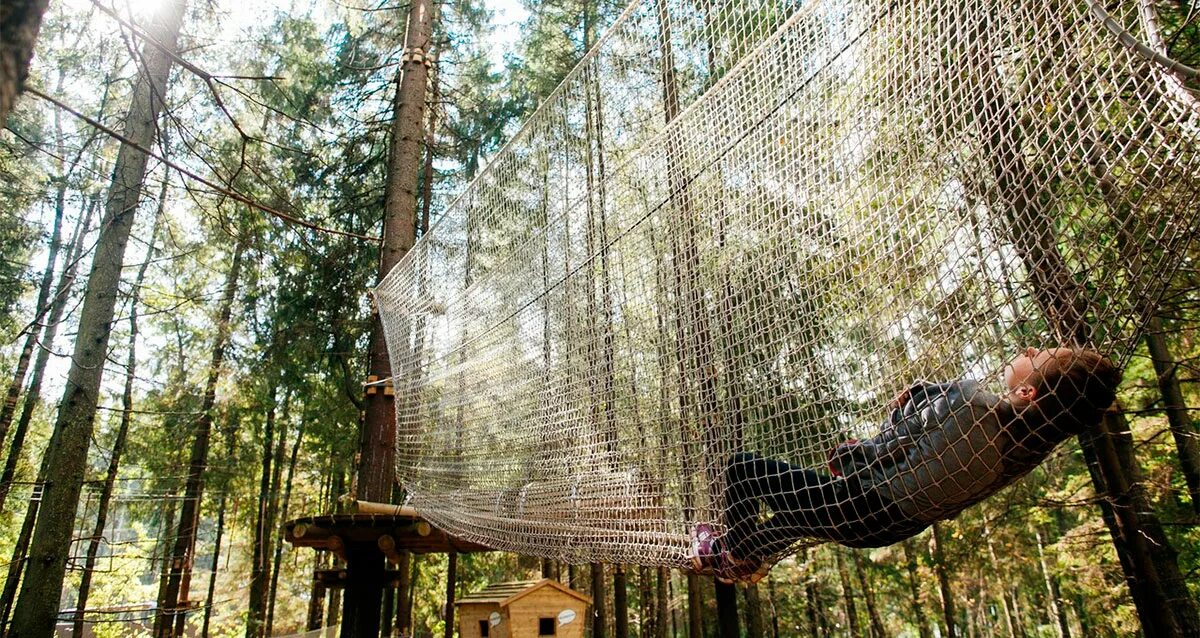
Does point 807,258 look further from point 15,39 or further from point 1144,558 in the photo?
point 1144,558

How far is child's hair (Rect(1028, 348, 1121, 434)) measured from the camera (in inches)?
44.8

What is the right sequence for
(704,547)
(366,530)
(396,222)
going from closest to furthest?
(704,547) < (366,530) < (396,222)

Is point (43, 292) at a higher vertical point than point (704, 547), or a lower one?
higher

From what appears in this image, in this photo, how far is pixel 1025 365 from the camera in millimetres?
1221

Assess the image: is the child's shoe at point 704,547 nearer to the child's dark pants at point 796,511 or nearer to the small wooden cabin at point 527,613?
the child's dark pants at point 796,511

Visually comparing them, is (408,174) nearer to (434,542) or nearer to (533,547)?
(434,542)

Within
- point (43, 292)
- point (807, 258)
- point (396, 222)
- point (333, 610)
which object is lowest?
point (333, 610)

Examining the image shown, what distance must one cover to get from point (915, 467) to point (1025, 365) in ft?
1.05

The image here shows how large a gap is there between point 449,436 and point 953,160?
249cm

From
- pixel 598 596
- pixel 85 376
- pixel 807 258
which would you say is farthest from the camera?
pixel 598 596

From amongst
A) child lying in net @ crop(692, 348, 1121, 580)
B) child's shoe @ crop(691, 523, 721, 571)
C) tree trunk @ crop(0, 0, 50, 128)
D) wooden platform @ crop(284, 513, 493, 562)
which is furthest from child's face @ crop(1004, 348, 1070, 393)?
wooden platform @ crop(284, 513, 493, 562)

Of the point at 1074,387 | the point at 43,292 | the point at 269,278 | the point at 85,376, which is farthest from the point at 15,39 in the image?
the point at 43,292

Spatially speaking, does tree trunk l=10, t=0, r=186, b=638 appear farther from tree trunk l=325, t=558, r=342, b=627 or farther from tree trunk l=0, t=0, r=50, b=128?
tree trunk l=325, t=558, r=342, b=627

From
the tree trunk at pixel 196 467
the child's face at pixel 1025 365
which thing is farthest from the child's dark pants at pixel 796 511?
the tree trunk at pixel 196 467
